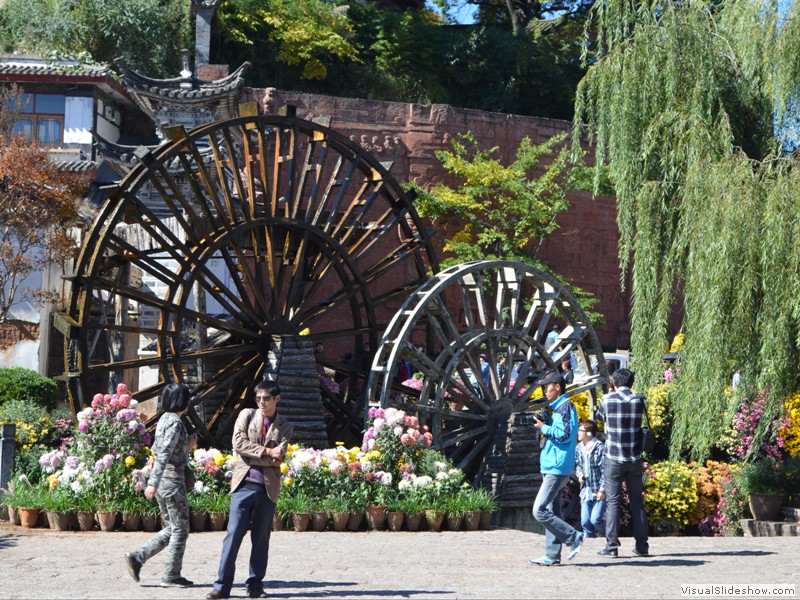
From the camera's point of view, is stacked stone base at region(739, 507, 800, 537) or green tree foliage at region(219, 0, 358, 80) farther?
green tree foliage at region(219, 0, 358, 80)

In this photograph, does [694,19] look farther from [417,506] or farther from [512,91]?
[512,91]

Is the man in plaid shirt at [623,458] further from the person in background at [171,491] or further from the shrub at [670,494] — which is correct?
the shrub at [670,494]

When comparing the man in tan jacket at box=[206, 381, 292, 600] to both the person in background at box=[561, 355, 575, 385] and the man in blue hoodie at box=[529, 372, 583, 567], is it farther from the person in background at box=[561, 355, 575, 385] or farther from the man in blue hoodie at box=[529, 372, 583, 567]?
the person in background at box=[561, 355, 575, 385]

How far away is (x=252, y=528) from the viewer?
24.9ft

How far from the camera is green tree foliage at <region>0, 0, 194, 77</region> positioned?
99.1 feet

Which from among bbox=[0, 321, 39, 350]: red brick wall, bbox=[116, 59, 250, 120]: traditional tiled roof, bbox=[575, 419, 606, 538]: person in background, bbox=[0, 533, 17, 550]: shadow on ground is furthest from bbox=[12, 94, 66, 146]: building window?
bbox=[575, 419, 606, 538]: person in background

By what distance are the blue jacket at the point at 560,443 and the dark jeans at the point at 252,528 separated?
2.45 metres

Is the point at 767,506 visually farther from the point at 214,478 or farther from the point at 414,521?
the point at 214,478

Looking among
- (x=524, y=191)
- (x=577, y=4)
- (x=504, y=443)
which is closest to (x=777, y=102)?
(x=504, y=443)

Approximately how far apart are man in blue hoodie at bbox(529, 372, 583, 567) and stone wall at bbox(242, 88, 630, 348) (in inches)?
743

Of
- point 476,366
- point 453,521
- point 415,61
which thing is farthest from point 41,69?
point 453,521

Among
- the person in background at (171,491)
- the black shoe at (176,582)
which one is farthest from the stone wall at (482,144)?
the black shoe at (176,582)

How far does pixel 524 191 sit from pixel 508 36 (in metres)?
7.14

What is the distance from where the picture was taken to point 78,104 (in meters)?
28.9
